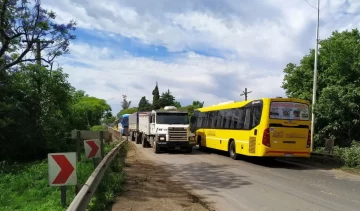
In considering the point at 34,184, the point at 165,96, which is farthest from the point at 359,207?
the point at 165,96

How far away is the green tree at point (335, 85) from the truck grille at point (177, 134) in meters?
7.58

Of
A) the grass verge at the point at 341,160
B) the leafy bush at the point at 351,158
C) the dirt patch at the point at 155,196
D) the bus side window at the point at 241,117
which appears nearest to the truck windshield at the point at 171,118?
the bus side window at the point at 241,117

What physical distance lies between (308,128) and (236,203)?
9002mm

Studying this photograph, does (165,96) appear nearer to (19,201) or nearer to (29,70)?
(29,70)

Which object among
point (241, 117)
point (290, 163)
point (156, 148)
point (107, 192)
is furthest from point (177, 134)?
point (107, 192)

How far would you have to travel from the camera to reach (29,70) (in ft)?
69.2

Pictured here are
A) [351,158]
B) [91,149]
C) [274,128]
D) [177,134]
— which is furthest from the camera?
[177,134]

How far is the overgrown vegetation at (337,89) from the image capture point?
20427mm

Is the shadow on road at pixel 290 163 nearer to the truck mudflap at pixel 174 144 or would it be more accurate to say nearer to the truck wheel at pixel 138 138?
the truck mudflap at pixel 174 144

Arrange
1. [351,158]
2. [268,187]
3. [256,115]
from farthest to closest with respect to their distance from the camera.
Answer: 1. [256,115]
2. [351,158]
3. [268,187]

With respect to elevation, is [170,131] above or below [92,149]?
above

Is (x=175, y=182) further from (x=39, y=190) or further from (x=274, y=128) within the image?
(x=274, y=128)

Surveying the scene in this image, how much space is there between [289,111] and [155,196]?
8.97 m

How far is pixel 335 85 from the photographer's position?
909 inches
